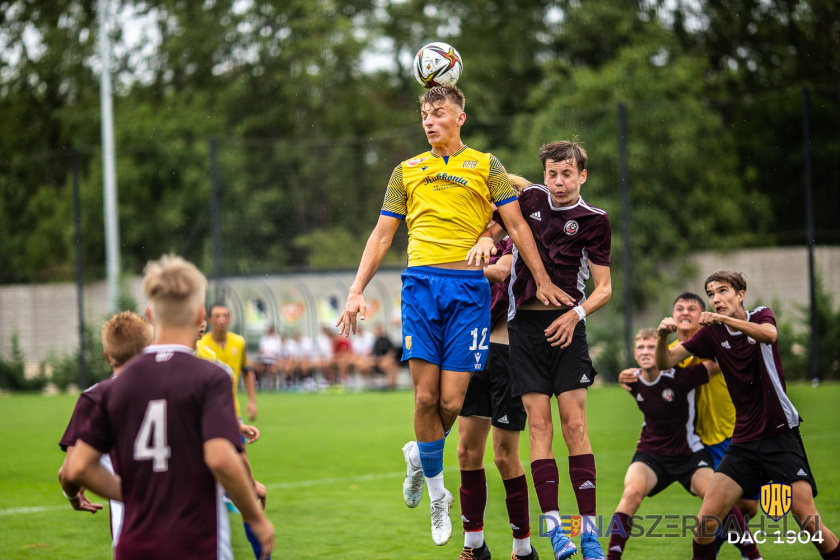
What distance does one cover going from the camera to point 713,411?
7539mm

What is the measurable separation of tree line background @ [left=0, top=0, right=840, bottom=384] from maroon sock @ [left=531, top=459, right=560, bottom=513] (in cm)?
1749

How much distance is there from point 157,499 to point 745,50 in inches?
1399

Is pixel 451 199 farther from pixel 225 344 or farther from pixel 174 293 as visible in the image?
pixel 225 344

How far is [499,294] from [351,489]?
441 centimetres

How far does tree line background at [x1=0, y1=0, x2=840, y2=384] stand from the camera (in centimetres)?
2731

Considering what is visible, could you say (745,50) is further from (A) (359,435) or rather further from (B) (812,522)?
(B) (812,522)

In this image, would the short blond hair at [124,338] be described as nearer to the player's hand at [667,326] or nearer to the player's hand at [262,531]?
the player's hand at [262,531]

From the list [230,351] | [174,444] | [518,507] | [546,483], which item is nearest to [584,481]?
[546,483]

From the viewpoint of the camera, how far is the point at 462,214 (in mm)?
6547

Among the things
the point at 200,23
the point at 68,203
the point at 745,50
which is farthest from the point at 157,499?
the point at 200,23

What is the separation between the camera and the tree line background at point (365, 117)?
27312 mm

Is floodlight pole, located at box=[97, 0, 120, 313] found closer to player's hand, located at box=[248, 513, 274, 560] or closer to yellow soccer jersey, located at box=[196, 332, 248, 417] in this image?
yellow soccer jersey, located at box=[196, 332, 248, 417]

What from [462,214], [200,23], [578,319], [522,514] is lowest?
[522,514]

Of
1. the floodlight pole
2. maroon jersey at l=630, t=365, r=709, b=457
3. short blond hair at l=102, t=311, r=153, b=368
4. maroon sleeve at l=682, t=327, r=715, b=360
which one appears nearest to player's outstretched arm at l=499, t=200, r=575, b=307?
maroon sleeve at l=682, t=327, r=715, b=360
